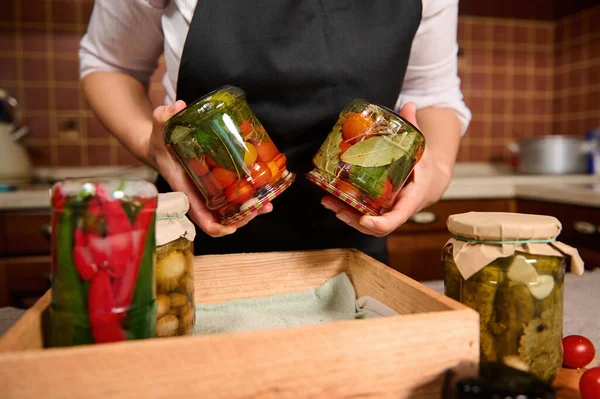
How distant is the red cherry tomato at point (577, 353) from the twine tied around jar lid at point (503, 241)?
0.09 metres

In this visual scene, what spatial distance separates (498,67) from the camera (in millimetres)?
2369

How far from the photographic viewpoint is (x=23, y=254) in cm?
157

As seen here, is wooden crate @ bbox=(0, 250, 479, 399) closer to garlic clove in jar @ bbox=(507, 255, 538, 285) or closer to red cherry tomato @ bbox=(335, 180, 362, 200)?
garlic clove in jar @ bbox=(507, 255, 538, 285)

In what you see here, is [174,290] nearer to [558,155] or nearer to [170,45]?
[170,45]

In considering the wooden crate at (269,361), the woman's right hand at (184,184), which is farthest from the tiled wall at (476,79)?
the wooden crate at (269,361)

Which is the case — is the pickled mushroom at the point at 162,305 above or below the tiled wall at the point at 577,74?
below

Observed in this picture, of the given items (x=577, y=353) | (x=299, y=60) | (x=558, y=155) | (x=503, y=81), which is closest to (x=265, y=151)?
(x=299, y=60)

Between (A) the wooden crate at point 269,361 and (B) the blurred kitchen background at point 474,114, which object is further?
(B) the blurred kitchen background at point 474,114

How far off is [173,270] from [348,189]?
0.21m

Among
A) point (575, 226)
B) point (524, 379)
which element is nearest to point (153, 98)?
point (575, 226)

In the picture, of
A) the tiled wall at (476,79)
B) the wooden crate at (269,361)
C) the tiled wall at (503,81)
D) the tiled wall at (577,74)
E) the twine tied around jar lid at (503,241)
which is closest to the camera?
the wooden crate at (269,361)

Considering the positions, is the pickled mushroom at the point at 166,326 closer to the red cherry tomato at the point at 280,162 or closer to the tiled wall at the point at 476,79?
the red cherry tomato at the point at 280,162

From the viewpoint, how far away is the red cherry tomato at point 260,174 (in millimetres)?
590

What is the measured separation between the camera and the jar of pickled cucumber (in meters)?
0.51
